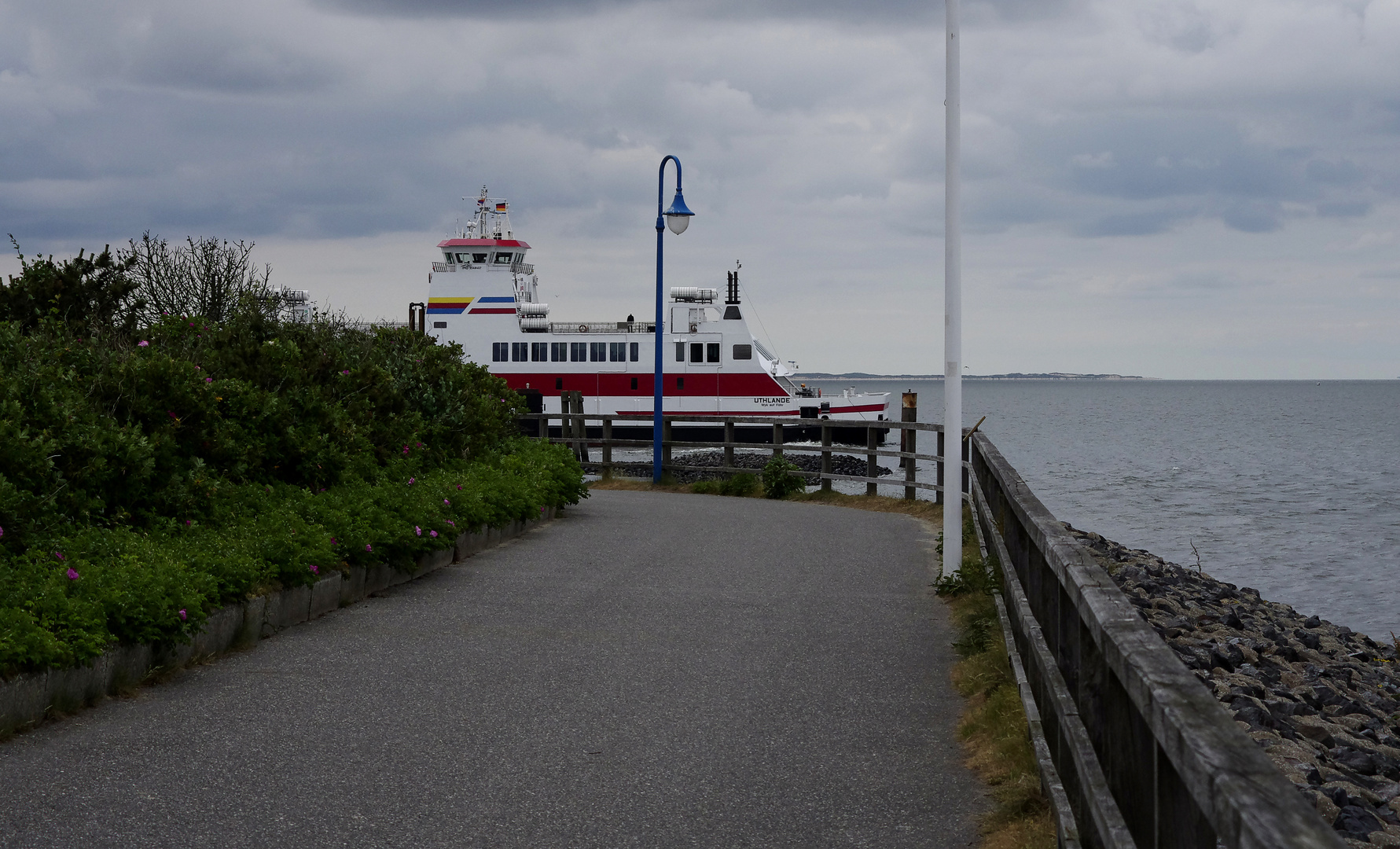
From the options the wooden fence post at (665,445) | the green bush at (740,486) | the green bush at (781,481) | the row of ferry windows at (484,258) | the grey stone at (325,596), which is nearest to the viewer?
the grey stone at (325,596)

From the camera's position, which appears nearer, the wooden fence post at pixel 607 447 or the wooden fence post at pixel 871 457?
the wooden fence post at pixel 871 457

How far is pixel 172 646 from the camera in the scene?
6566mm

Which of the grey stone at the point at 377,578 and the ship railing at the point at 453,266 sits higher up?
the ship railing at the point at 453,266

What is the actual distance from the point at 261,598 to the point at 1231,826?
6.70 m

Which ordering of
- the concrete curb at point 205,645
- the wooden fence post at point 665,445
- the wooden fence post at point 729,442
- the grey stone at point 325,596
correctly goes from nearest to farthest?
the concrete curb at point 205,645 < the grey stone at point 325,596 < the wooden fence post at point 729,442 < the wooden fence post at point 665,445

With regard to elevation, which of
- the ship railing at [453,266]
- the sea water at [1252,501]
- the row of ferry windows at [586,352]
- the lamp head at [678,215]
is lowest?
the sea water at [1252,501]

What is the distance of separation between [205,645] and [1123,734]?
5.48 m

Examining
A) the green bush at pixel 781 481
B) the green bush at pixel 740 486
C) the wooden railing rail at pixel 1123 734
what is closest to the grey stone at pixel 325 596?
the wooden railing rail at pixel 1123 734

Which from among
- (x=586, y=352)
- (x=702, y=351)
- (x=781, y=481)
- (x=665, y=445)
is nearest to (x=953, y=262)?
(x=781, y=481)

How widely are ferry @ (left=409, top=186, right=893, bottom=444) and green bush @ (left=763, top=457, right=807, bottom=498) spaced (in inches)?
974

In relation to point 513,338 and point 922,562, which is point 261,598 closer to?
point 922,562

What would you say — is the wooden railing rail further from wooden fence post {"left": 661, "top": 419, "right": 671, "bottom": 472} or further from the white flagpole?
wooden fence post {"left": 661, "top": 419, "right": 671, "bottom": 472}

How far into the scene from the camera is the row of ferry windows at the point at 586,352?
4478cm

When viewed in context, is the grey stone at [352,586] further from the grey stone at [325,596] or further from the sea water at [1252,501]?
the sea water at [1252,501]
